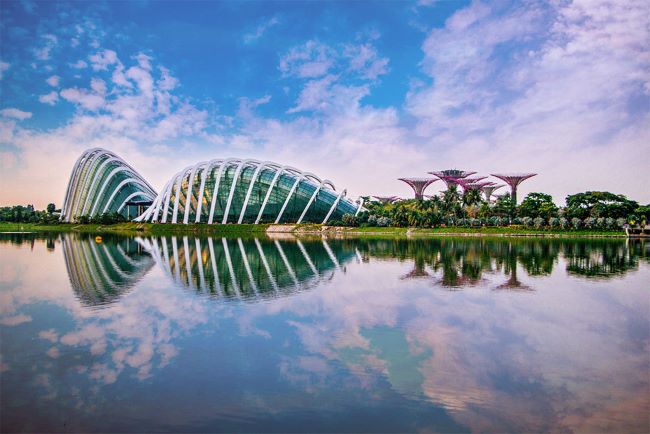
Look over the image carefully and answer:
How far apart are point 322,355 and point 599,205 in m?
70.0

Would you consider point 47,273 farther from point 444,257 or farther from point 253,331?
point 444,257

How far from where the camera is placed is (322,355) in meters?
9.46

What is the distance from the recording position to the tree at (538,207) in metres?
63.5

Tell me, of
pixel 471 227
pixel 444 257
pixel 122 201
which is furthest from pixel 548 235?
pixel 122 201

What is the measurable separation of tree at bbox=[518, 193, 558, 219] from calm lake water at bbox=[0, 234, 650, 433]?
48.8 m

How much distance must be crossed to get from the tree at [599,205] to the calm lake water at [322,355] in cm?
5050

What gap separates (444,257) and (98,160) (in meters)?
83.1


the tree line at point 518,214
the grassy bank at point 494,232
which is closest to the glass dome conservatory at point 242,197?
the tree line at point 518,214

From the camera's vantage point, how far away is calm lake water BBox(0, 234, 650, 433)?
6.84 m

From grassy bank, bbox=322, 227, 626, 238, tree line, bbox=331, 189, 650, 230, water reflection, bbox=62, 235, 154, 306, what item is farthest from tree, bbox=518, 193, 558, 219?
water reflection, bbox=62, 235, 154, 306

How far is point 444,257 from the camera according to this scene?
29.5 m

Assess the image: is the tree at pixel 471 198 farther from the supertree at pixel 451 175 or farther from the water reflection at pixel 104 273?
the water reflection at pixel 104 273

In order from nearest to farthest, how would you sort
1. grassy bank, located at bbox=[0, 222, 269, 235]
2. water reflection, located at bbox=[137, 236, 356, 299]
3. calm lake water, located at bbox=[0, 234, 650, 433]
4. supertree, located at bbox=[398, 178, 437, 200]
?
calm lake water, located at bbox=[0, 234, 650, 433]
water reflection, located at bbox=[137, 236, 356, 299]
grassy bank, located at bbox=[0, 222, 269, 235]
supertree, located at bbox=[398, 178, 437, 200]

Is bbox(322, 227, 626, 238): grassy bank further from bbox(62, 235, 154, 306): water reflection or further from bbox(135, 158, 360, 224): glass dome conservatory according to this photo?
bbox(62, 235, 154, 306): water reflection
